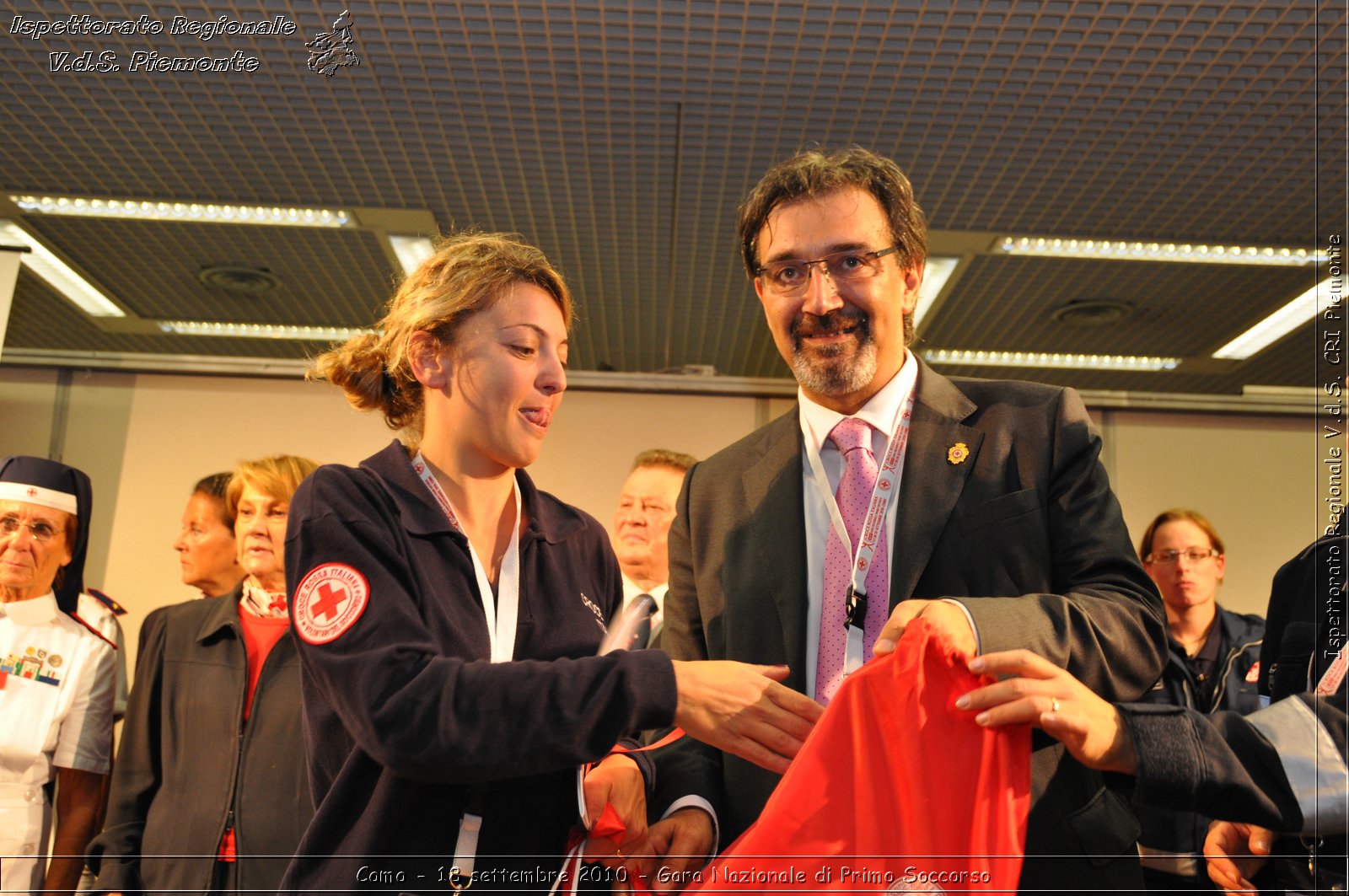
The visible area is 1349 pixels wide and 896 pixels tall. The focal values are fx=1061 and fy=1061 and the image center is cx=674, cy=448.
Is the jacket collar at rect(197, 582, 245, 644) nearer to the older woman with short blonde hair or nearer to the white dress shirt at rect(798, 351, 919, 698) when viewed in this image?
the older woman with short blonde hair

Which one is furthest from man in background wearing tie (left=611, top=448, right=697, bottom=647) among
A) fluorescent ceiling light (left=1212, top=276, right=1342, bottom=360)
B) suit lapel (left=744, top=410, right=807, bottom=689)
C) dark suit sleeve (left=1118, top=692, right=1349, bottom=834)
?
fluorescent ceiling light (left=1212, top=276, right=1342, bottom=360)

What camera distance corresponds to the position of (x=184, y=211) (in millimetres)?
5680

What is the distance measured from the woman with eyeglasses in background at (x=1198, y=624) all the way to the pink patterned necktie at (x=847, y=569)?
2486 mm

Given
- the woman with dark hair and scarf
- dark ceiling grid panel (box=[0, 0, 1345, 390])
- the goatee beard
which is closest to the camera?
the goatee beard

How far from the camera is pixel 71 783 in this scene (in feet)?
10.5

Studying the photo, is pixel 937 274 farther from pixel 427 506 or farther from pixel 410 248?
pixel 427 506

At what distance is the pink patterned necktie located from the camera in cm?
177

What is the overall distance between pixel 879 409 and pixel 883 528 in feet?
0.82

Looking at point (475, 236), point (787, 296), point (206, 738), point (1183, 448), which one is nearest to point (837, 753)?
point (787, 296)

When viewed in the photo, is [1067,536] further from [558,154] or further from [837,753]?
[558,154]

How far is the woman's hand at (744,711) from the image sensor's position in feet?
4.82

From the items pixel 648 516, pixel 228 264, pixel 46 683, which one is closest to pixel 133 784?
pixel 46 683

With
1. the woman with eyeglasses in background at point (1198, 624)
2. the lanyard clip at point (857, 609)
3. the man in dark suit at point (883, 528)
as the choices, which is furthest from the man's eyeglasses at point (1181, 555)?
the lanyard clip at point (857, 609)

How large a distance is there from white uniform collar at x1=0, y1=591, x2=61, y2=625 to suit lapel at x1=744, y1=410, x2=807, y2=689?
8.04 ft
